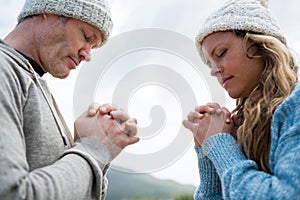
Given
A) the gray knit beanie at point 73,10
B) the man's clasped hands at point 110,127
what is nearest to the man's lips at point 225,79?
the man's clasped hands at point 110,127

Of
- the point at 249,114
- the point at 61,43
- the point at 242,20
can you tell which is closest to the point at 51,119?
Answer: the point at 61,43

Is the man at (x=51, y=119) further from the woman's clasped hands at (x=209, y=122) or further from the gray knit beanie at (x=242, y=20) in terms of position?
the gray knit beanie at (x=242, y=20)

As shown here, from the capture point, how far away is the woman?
139 centimetres

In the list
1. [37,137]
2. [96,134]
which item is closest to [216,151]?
[96,134]

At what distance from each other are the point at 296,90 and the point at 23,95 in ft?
3.27

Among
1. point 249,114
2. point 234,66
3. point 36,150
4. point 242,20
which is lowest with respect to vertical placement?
point 36,150

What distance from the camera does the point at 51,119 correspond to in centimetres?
144

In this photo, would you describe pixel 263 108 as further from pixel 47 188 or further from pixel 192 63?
pixel 47 188

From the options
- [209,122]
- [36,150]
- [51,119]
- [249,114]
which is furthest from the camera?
[209,122]

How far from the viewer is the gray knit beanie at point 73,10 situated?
5.86 feet

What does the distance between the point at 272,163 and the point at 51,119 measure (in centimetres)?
84

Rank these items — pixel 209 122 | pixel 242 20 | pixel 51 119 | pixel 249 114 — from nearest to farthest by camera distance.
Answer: pixel 51 119, pixel 249 114, pixel 209 122, pixel 242 20

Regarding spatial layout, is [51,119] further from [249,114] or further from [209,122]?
[249,114]

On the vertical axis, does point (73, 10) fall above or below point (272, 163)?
above
